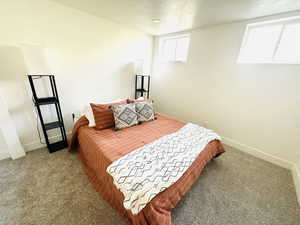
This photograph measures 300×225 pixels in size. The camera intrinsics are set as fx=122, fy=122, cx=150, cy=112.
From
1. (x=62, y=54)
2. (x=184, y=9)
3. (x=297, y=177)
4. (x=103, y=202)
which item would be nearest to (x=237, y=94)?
(x=297, y=177)

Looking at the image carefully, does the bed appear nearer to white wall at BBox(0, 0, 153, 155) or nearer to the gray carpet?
the gray carpet

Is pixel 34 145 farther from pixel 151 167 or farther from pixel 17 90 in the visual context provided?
pixel 151 167

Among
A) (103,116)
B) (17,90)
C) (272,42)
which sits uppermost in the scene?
(272,42)

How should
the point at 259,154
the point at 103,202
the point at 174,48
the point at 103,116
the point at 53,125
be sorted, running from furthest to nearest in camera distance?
the point at 174,48 → the point at 259,154 → the point at 53,125 → the point at 103,116 → the point at 103,202

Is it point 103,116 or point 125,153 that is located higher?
point 103,116

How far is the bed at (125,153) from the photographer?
951mm

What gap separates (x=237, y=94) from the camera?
2.25 meters

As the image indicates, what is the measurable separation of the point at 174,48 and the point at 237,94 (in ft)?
6.09

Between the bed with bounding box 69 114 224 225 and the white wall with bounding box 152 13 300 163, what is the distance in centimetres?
87

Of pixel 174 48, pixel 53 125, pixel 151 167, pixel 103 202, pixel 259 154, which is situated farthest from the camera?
pixel 174 48

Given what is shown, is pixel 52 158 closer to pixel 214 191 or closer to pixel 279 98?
pixel 214 191

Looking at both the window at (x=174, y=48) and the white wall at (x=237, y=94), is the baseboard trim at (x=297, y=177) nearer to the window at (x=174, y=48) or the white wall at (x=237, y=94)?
the white wall at (x=237, y=94)

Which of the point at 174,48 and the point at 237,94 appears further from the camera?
the point at 174,48

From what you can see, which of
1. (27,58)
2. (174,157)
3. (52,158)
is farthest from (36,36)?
(174,157)
